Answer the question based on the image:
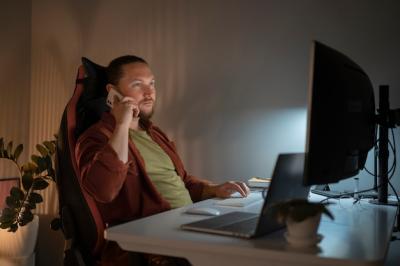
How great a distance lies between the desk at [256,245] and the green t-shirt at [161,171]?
453 millimetres

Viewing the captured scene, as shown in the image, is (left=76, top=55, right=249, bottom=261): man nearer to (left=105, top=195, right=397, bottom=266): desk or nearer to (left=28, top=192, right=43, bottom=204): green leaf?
(left=105, top=195, right=397, bottom=266): desk

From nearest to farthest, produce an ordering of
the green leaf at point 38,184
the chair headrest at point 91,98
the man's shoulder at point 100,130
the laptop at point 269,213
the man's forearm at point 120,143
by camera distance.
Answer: the laptop at point 269,213, the man's forearm at point 120,143, the man's shoulder at point 100,130, the chair headrest at point 91,98, the green leaf at point 38,184

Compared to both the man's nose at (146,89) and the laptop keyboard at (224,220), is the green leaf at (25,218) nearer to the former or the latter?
the man's nose at (146,89)

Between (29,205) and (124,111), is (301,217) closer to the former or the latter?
(124,111)

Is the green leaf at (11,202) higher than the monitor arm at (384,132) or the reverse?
the reverse

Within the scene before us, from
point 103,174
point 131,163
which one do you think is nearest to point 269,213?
point 103,174

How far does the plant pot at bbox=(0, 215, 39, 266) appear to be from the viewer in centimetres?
237

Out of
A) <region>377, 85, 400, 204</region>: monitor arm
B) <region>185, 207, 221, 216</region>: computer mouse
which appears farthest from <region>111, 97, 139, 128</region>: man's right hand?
<region>377, 85, 400, 204</region>: monitor arm

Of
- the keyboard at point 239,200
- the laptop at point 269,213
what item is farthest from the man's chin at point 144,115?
the laptop at point 269,213

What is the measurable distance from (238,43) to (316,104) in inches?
57.8

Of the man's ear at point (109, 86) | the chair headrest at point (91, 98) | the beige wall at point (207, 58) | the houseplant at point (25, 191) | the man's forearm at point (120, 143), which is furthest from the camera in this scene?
the houseplant at point (25, 191)

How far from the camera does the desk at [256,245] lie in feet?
2.79

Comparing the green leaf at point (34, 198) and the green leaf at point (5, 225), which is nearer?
the green leaf at point (5, 225)

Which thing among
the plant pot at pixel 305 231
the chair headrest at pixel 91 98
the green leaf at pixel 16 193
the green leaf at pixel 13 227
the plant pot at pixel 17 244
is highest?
the chair headrest at pixel 91 98
